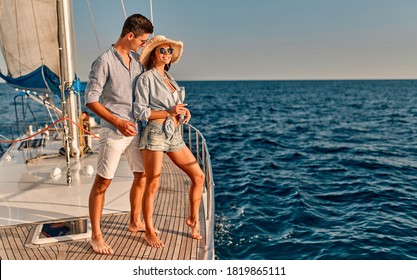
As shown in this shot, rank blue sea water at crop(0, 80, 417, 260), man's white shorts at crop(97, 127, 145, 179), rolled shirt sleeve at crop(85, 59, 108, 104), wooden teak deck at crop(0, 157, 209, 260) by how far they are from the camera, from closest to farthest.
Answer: rolled shirt sleeve at crop(85, 59, 108, 104) < man's white shorts at crop(97, 127, 145, 179) < wooden teak deck at crop(0, 157, 209, 260) < blue sea water at crop(0, 80, 417, 260)

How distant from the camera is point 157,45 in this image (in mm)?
3492

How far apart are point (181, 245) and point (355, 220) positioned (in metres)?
5.17

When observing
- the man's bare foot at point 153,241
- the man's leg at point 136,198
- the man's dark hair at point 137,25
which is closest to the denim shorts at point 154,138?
the man's leg at point 136,198

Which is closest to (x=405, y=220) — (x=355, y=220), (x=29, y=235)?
(x=355, y=220)

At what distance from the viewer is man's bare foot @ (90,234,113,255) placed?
3750mm

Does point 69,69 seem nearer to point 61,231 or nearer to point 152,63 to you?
point 61,231

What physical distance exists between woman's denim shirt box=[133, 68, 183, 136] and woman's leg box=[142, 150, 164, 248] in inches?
10.5

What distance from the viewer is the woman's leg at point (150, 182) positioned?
3598mm

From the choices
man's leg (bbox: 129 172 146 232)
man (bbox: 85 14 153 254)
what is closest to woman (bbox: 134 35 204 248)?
man (bbox: 85 14 153 254)

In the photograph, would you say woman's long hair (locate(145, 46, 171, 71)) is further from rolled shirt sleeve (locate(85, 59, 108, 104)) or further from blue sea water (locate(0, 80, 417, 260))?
blue sea water (locate(0, 80, 417, 260))

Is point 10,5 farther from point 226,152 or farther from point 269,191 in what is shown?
A: point 226,152

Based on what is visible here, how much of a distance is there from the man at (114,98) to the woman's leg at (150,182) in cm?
24

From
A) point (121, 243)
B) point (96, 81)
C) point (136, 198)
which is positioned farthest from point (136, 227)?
point (96, 81)

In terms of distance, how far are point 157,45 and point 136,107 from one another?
602 millimetres
